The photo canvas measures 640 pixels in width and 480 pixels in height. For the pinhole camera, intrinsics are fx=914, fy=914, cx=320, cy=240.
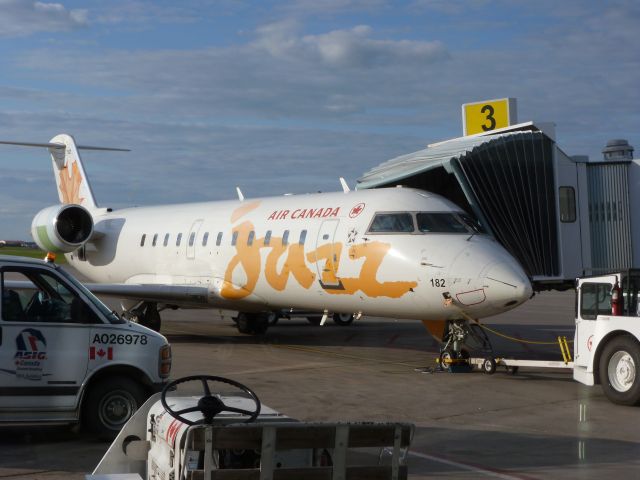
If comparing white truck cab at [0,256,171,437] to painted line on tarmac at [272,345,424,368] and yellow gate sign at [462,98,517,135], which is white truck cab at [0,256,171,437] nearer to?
painted line on tarmac at [272,345,424,368]

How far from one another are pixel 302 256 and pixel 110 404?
8.92 metres

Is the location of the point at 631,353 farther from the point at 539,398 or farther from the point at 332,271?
the point at 332,271

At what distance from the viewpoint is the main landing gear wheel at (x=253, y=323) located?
23.0 metres

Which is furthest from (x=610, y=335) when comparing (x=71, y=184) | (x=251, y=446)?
(x=71, y=184)

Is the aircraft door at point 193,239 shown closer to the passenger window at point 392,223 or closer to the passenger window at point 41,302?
the passenger window at point 392,223

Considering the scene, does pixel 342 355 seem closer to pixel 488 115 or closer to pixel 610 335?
pixel 610 335

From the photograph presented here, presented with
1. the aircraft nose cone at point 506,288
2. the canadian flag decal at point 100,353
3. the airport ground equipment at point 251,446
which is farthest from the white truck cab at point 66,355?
the aircraft nose cone at point 506,288

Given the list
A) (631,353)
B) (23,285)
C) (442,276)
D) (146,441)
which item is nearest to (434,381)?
(442,276)

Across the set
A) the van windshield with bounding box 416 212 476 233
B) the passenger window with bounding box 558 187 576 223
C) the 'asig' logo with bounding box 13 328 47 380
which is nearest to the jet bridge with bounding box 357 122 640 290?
the passenger window with bounding box 558 187 576 223

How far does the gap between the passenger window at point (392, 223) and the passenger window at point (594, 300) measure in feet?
12.8

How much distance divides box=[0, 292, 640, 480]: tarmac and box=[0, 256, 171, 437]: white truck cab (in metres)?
0.41

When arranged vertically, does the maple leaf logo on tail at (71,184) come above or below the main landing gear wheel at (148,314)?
above

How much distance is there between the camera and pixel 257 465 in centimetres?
587

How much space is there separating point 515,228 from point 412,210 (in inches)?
123
